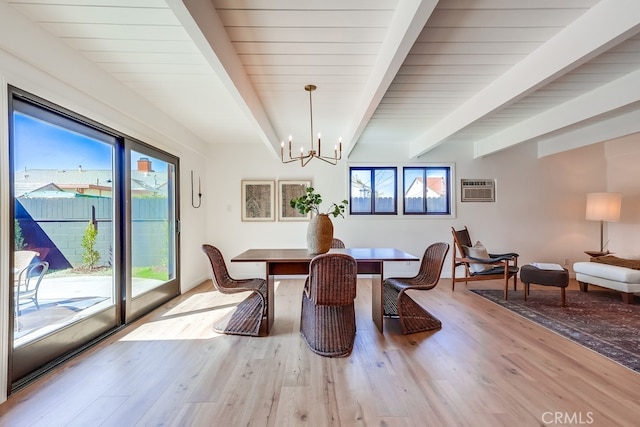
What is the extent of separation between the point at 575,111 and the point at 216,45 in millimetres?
3882

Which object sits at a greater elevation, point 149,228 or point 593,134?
point 593,134

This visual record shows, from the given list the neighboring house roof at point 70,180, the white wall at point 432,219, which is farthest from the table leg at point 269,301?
the white wall at point 432,219

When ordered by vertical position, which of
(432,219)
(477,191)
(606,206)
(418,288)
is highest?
(477,191)

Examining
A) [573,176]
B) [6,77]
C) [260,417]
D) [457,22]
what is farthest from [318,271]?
[573,176]

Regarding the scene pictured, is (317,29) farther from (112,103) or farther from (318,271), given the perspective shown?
(112,103)

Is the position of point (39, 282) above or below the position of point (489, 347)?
above

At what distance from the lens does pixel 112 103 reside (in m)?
2.78

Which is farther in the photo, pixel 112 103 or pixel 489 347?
pixel 112 103

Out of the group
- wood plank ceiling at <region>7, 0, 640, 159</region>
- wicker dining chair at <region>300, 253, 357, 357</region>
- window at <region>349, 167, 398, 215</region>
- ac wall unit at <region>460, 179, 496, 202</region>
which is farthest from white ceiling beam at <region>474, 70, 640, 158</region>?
wicker dining chair at <region>300, 253, 357, 357</region>

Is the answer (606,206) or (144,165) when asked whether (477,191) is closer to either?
(606,206)

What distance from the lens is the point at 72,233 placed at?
256cm

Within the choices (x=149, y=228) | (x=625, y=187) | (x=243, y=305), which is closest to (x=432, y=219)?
(x=625, y=187)

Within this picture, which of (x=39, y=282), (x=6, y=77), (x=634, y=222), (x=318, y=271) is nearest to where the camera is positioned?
(x=6, y=77)

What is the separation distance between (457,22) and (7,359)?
144 inches
